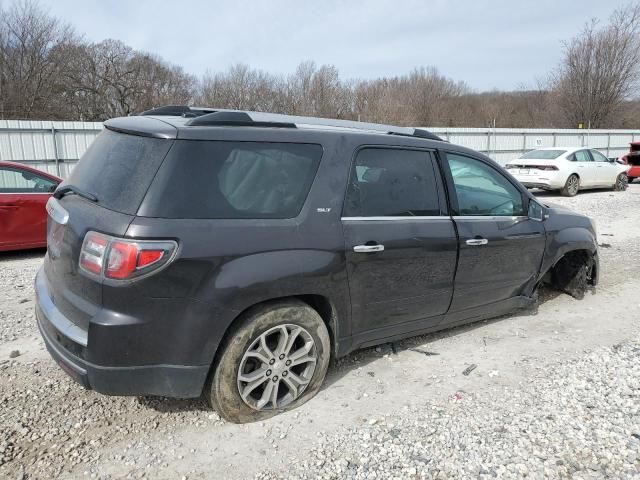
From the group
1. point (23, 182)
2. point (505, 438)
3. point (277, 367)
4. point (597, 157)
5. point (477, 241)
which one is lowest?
point (505, 438)

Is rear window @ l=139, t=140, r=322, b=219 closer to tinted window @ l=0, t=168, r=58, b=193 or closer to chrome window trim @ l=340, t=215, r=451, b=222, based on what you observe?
chrome window trim @ l=340, t=215, r=451, b=222

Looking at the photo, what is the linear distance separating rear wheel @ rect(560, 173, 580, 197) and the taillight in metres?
15.2

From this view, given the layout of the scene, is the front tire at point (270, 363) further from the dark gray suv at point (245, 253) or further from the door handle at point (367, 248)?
the door handle at point (367, 248)

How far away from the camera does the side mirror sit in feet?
14.3

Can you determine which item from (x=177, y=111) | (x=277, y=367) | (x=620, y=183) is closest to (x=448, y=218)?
(x=277, y=367)

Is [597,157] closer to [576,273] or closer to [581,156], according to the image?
[581,156]

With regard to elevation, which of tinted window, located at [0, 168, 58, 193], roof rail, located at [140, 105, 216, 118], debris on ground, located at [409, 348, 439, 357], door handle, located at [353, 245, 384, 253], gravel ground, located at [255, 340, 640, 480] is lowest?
gravel ground, located at [255, 340, 640, 480]

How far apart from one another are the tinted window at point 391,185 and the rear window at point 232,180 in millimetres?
348

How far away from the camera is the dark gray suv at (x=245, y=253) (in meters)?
2.53

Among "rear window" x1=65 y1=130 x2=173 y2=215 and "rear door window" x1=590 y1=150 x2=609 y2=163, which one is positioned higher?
"rear door window" x1=590 y1=150 x2=609 y2=163

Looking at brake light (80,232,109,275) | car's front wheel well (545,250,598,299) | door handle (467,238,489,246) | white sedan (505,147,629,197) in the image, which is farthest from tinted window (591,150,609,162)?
brake light (80,232,109,275)

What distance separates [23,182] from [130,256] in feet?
18.6

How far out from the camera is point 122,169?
2756 millimetres

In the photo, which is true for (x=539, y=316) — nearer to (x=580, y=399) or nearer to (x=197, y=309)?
(x=580, y=399)
